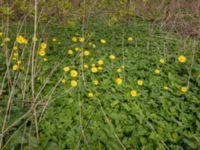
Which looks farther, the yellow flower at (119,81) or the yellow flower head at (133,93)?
the yellow flower at (119,81)

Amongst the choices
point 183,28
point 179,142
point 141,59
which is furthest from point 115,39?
point 179,142

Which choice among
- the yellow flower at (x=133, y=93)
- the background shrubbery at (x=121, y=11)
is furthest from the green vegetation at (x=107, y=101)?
the background shrubbery at (x=121, y=11)

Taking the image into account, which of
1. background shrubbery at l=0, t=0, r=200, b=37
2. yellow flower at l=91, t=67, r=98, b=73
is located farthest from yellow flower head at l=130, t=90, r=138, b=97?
background shrubbery at l=0, t=0, r=200, b=37

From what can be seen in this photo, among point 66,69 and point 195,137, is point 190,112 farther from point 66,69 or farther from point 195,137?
point 66,69

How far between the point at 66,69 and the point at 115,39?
94cm

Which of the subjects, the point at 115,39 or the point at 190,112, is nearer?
the point at 190,112

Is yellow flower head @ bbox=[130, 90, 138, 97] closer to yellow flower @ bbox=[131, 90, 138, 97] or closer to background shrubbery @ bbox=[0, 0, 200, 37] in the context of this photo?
yellow flower @ bbox=[131, 90, 138, 97]

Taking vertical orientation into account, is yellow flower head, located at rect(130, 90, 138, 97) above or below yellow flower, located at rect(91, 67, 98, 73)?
below

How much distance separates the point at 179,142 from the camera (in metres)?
1.26

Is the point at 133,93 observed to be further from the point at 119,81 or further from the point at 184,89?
the point at 184,89

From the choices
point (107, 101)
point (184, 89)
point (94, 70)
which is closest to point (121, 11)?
point (94, 70)

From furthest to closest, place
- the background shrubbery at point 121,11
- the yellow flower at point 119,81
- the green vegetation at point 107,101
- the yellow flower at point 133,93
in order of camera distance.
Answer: the background shrubbery at point 121,11
the yellow flower at point 119,81
the yellow flower at point 133,93
the green vegetation at point 107,101

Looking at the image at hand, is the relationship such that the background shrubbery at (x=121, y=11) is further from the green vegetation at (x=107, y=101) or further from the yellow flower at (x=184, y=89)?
the yellow flower at (x=184, y=89)

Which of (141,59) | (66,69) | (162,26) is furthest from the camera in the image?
(162,26)
